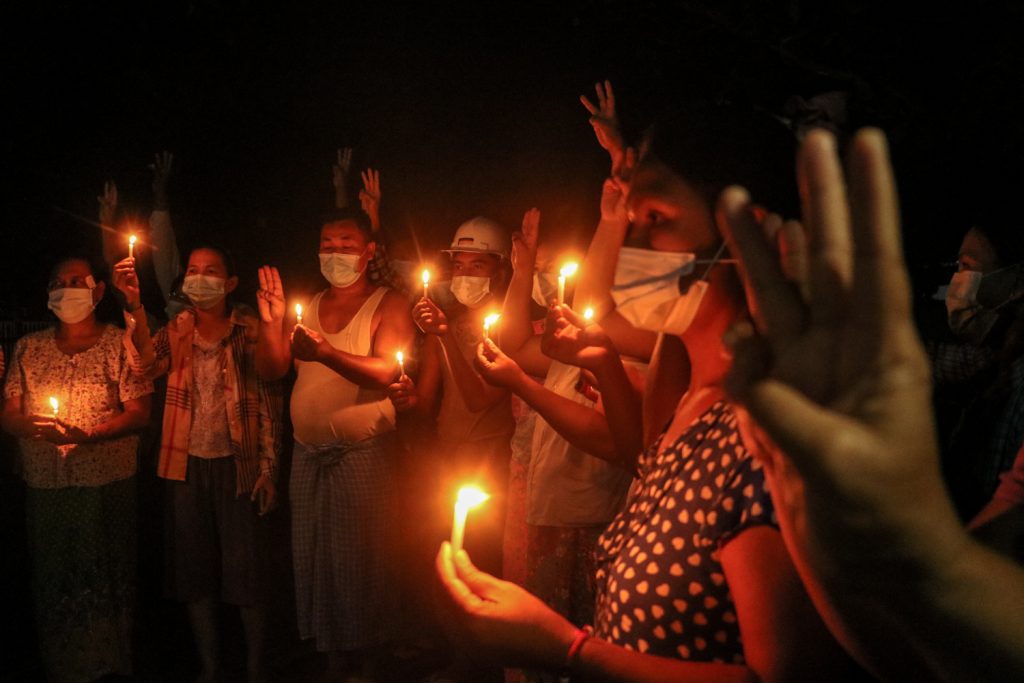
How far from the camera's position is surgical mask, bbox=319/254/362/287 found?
4730mm

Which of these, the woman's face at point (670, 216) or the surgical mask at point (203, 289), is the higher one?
the surgical mask at point (203, 289)

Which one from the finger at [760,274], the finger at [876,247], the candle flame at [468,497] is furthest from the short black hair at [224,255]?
the finger at [876,247]

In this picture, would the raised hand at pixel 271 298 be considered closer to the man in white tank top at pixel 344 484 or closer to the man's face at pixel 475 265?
the man in white tank top at pixel 344 484

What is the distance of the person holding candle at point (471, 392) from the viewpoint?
176 inches

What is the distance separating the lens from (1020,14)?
463 cm

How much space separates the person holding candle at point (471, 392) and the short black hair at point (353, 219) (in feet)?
2.08

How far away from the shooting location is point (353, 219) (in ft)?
15.9

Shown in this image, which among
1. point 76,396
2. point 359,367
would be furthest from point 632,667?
point 76,396

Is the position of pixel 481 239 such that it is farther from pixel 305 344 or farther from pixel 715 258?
pixel 715 258

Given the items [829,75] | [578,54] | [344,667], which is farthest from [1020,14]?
[344,667]

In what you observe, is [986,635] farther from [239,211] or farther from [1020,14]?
[239,211]

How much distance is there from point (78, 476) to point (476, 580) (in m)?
3.94

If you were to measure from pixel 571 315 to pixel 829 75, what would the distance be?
357 centimetres

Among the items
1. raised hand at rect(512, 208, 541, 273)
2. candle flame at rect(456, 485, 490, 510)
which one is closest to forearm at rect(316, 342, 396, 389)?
raised hand at rect(512, 208, 541, 273)
